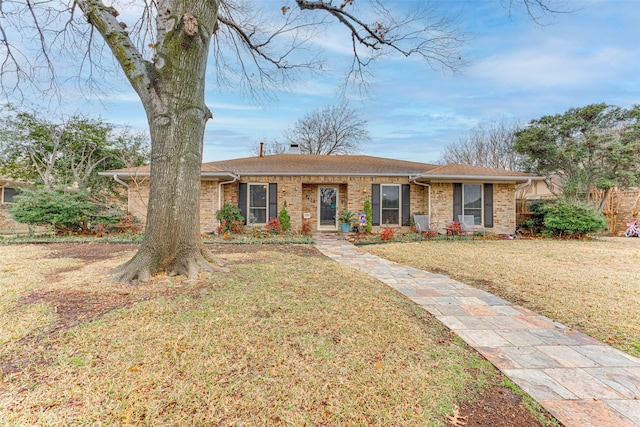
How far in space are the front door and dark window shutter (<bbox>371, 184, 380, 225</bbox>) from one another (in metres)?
1.58

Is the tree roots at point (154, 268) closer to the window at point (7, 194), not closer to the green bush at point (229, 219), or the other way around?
the green bush at point (229, 219)

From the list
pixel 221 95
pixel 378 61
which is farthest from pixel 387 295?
pixel 221 95

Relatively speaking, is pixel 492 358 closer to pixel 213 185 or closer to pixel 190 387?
pixel 190 387

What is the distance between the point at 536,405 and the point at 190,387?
229 centimetres

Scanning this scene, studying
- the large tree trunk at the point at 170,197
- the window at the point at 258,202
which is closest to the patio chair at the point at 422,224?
the window at the point at 258,202

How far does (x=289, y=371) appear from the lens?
209 centimetres

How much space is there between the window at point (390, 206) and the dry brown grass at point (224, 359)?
316 inches

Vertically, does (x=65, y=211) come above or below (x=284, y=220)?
above

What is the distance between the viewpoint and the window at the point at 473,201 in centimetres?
1134

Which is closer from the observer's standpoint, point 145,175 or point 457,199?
point 145,175

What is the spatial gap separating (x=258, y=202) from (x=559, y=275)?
9350 millimetres

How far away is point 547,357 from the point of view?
2471 millimetres

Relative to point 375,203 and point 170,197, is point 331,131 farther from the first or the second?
point 170,197

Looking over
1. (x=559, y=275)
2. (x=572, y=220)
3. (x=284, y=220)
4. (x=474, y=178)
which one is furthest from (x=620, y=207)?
(x=284, y=220)
